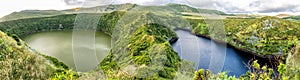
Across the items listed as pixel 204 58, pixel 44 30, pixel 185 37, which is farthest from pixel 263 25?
pixel 44 30

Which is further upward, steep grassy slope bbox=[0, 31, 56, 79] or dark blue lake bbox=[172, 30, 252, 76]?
steep grassy slope bbox=[0, 31, 56, 79]

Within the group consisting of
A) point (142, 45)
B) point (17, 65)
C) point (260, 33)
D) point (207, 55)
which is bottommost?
point (260, 33)

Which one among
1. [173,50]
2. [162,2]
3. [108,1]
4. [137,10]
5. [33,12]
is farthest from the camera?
[33,12]

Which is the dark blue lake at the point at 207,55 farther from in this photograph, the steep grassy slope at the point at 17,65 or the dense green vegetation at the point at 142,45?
the steep grassy slope at the point at 17,65

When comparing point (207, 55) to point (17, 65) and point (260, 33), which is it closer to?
point (17, 65)

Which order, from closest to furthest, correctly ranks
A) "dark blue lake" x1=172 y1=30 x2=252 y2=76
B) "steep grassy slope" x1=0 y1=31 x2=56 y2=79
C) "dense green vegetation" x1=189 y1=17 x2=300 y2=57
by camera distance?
"steep grassy slope" x1=0 y1=31 x2=56 y2=79, "dark blue lake" x1=172 y1=30 x2=252 y2=76, "dense green vegetation" x1=189 y1=17 x2=300 y2=57

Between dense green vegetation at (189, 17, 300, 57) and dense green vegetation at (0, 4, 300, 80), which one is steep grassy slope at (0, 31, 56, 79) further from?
dense green vegetation at (189, 17, 300, 57)

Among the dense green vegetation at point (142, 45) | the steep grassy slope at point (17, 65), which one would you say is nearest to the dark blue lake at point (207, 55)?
the dense green vegetation at point (142, 45)

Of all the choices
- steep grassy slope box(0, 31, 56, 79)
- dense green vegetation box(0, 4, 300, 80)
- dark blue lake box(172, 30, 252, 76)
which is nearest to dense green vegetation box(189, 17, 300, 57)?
dense green vegetation box(0, 4, 300, 80)

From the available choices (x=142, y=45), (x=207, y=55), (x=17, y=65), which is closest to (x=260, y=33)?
(x=207, y=55)

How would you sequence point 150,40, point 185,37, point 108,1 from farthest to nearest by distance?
1. point 150,40
2. point 185,37
3. point 108,1

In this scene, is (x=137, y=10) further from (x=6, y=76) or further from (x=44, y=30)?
(x=44, y=30)
